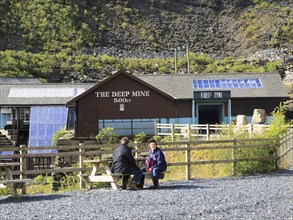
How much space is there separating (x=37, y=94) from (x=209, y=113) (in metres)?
11.4

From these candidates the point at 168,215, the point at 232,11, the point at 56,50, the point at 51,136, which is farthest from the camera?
the point at 232,11

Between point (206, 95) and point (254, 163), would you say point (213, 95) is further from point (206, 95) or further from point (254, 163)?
point (254, 163)

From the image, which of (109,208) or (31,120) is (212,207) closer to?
(109,208)

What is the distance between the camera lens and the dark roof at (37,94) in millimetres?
39500

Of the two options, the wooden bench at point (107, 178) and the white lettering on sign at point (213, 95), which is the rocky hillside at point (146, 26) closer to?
Answer: the white lettering on sign at point (213, 95)

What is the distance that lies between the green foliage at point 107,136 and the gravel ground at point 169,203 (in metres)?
17.4

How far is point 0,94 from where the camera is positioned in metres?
40.5

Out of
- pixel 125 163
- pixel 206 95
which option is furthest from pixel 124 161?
pixel 206 95

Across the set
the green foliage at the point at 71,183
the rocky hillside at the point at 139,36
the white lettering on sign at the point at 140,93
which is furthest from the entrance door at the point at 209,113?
the rocky hillside at the point at 139,36

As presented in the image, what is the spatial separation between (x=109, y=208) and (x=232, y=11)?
112m

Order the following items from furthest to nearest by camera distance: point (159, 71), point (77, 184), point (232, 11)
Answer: point (232, 11) → point (159, 71) → point (77, 184)

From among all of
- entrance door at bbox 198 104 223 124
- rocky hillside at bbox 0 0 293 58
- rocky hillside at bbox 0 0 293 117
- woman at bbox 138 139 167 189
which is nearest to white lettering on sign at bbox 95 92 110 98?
entrance door at bbox 198 104 223 124

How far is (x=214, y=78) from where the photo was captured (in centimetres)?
4216

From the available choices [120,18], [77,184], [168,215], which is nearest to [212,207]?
[168,215]
